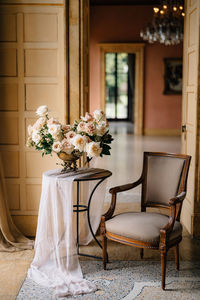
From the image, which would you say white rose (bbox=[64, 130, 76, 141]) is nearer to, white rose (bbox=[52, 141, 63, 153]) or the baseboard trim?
white rose (bbox=[52, 141, 63, 153])

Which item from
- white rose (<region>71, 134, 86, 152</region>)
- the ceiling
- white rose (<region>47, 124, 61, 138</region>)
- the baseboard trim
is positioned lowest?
the baseboard trim

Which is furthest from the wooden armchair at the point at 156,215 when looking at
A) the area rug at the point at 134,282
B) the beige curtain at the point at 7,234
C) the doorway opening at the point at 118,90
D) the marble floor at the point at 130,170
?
the doorway opening at the point at 118,90

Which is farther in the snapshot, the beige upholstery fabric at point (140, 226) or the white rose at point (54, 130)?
the white rose at point (54, 130)

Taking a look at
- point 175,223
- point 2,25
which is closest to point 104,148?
point 175,223

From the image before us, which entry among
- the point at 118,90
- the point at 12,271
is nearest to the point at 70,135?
the point at 12,271

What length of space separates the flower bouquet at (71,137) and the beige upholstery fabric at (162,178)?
1.59ft

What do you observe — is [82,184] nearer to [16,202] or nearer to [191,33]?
[16,202]

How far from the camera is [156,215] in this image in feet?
11.0

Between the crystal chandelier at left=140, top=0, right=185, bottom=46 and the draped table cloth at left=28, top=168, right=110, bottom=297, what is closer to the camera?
the draped table cloth at left=28, top=168, right=110, bottom=297

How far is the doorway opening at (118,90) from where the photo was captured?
59.3ft

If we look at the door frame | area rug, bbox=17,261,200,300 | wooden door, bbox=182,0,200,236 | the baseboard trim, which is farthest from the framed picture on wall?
area rug, bbox=17,261,200,300

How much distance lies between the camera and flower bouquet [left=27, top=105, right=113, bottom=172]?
10.6 feet

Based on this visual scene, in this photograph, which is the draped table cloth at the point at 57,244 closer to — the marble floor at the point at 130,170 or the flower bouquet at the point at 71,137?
the flower bouquet at the point at 71,137

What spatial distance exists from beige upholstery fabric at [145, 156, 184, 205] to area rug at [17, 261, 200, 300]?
22.9 inches
